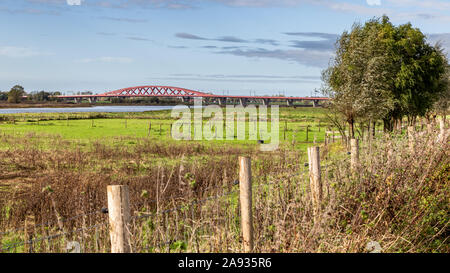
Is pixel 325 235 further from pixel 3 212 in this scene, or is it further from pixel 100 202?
pixel 3 212

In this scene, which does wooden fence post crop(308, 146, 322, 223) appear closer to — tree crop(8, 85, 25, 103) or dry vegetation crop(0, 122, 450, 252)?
dry vegetation crop(0, 122, 450, 252)

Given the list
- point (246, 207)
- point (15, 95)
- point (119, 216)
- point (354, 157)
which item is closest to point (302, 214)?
point (246, 207)

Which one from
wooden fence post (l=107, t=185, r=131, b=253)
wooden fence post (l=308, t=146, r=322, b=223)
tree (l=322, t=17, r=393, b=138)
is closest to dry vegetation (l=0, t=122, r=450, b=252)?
wooden fence post (l=308, t=146, r=322, b=223)

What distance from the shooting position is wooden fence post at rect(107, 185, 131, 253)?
4438mm

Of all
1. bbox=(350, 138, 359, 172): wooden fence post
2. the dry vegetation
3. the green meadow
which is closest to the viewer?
the dry vegetation

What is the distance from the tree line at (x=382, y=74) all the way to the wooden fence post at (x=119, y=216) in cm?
2470

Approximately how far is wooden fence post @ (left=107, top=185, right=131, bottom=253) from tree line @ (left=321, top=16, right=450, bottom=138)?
24.7m

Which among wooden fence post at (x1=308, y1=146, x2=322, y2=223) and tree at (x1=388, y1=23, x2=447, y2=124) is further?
tree at (x1=388, y1=23, x2=447, y2=124)

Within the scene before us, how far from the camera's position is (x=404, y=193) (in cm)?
794

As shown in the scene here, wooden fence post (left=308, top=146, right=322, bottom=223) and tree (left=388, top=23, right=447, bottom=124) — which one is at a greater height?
tree (left=388, top=23, right=447, bottom=124)

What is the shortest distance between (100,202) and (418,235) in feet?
26.5

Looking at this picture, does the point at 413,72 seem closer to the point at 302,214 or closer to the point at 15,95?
the point at 302,214
